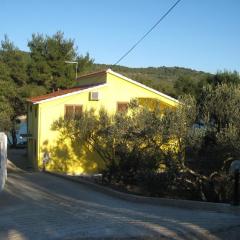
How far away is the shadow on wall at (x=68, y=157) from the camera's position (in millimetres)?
35781

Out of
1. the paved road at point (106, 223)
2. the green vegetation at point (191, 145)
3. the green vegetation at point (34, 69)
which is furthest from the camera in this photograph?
the green vegetation at point (34, 69)

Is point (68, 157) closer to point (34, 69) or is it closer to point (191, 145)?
point (191, 145)

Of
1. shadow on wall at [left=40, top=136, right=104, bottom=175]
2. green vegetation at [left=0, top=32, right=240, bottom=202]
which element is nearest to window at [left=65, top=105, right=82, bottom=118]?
shadow on wall at [left=40, top=136, right=104, bottom=175]

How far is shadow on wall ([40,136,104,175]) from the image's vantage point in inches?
1409

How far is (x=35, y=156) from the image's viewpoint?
3716cm

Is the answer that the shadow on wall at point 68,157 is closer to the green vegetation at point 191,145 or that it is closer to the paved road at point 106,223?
the green vegetation at point 191,145

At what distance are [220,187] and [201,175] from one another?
1037mm

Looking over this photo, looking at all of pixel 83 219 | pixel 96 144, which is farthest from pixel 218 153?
pixel 96 144

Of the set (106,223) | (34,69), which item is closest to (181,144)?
(106,223)

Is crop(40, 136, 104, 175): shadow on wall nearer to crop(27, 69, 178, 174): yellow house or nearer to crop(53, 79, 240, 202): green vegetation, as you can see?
crop(27, 69, 178, 174): yellow house

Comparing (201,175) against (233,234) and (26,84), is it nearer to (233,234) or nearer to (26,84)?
(233,234)

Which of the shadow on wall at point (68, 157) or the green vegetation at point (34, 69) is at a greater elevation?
the green vegetation at point (34, 69)

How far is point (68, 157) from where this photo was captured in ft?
118

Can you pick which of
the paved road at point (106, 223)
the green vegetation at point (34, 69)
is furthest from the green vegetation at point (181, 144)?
the green vegetation at point (34, 69)
